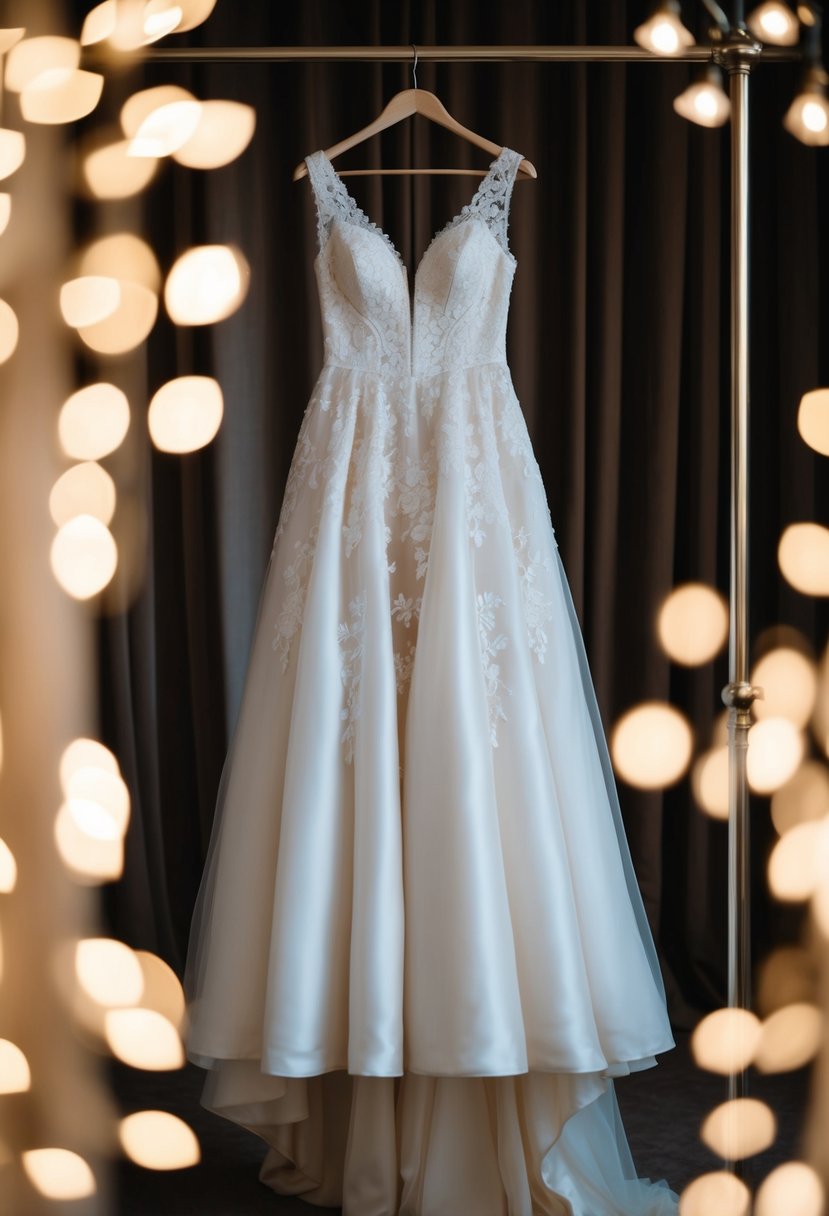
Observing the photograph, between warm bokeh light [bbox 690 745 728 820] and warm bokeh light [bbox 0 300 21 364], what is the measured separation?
6.64 feet

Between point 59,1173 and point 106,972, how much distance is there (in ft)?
0.66

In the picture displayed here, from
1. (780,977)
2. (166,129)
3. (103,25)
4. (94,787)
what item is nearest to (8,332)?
(94,787)

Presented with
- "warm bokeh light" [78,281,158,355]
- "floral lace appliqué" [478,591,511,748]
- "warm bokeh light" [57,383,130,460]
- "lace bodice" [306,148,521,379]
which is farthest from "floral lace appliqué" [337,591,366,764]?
"warm bokeh light" [78,281,158,355]

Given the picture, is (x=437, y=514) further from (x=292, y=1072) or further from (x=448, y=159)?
(x=448, y=159)

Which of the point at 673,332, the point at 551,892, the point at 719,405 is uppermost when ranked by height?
the point at 673,332

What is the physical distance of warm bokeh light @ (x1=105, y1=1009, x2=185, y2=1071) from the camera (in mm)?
1309

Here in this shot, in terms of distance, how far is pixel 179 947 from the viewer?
261cm

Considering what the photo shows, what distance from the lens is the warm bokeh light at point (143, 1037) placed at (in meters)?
1.31

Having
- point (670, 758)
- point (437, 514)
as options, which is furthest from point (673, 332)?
point (437, 514)

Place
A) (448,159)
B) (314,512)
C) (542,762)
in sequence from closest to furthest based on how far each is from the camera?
(542,762) → (314,512) → (448,159)

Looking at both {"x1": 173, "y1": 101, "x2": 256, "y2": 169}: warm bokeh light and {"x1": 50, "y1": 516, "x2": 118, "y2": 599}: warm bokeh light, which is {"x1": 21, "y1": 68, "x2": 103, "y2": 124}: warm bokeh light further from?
{"x1": 173, "y1": 101, "x2": 256, "y2": 169}: warm bokeh light

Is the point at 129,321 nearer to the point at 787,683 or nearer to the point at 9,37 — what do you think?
the point at 787,683

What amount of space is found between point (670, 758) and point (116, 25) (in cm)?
193
